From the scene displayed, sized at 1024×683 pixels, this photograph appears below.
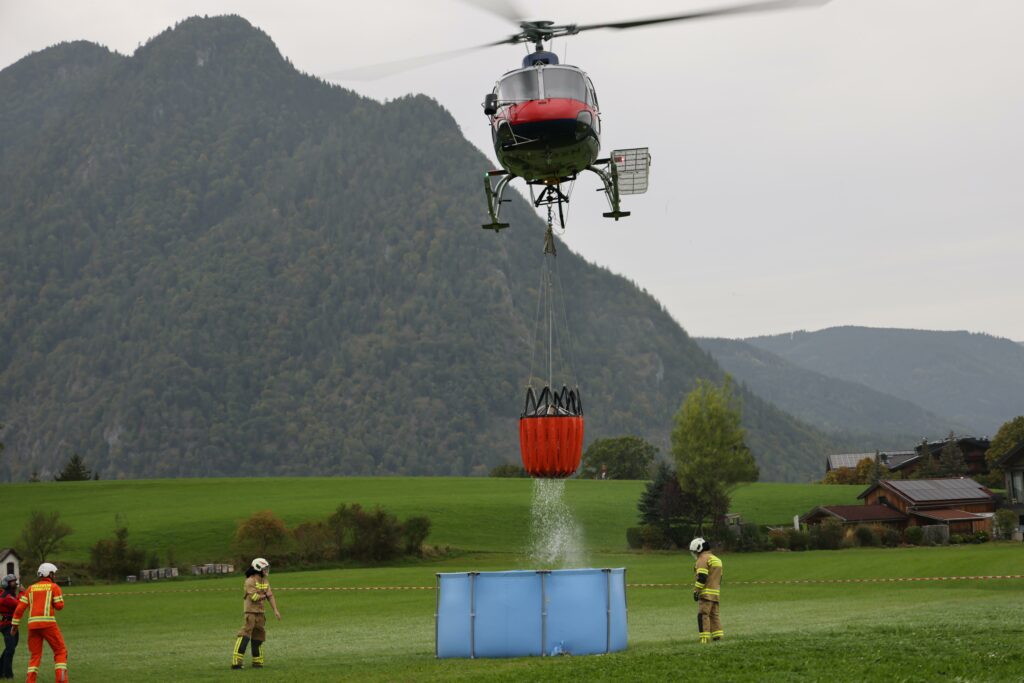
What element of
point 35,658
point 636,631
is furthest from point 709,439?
point 35,658

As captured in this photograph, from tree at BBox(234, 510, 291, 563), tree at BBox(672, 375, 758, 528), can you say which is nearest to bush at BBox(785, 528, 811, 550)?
tree at BBox(672, 375, 758, 528)

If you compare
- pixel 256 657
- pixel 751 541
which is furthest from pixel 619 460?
pixel 256 657

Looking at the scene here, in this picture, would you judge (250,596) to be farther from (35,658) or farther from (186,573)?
(186,573)

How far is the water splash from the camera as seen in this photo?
3280 inches

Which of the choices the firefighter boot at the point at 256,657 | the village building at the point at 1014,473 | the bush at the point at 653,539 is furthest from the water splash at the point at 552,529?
the firefighter boot at the point at 256,657

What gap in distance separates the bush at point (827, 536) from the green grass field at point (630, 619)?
3343mm

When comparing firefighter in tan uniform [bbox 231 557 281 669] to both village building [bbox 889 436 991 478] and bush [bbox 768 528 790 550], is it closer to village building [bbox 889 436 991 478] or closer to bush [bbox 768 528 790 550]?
bush [bbox 768 528 790 550]

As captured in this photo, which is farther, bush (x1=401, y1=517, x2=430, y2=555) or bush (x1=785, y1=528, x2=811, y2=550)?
bush (x1=785, y1=528, x2=811, y2=550)

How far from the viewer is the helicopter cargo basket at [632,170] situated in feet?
79.1

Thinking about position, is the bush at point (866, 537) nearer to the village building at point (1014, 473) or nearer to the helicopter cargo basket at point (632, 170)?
the village building at point (1014, 473)

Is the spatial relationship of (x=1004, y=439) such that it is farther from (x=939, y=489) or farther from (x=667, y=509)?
(x=667, y=509)

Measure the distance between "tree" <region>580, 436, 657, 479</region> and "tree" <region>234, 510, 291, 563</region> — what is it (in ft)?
215

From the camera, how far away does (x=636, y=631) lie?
28.8 m

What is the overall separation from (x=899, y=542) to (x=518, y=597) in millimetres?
58858
